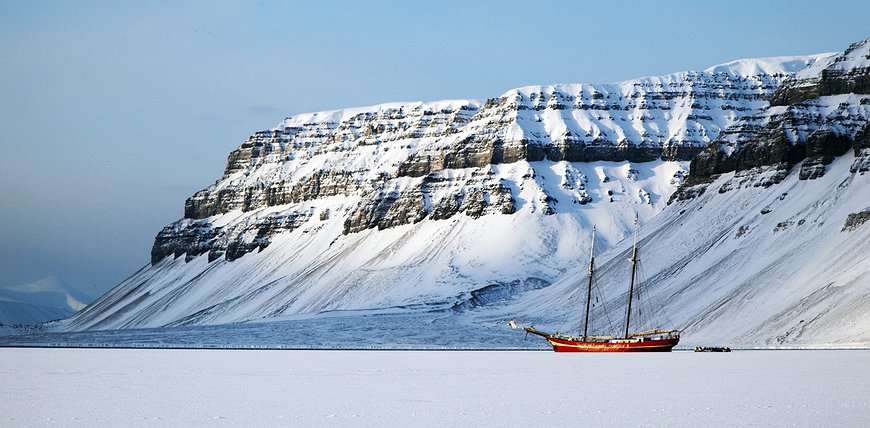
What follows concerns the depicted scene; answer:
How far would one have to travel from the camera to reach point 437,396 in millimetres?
56062

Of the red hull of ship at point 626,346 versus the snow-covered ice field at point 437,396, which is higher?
the snow-covered ice field at point 437,396

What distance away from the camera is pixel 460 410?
49250 mm

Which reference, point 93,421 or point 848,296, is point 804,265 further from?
point 93,421

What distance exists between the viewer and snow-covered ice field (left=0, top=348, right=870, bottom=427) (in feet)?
150

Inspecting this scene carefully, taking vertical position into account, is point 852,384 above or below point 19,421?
below

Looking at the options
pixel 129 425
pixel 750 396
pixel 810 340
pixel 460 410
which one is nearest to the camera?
pixel 129 425

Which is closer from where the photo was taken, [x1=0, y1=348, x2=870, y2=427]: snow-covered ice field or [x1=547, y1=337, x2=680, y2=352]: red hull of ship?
[x1=0, y1=348, x2=870, y2=427]: snow-covered ice field

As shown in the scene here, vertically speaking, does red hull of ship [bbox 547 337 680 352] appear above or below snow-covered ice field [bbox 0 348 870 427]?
below

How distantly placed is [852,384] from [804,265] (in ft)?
427

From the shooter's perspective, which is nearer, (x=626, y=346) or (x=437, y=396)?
(x=437, y=396)

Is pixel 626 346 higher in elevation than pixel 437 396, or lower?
lower

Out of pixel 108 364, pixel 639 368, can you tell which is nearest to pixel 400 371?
pixel 639 368

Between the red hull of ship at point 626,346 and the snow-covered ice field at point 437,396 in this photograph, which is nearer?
the snow-covered ice field at point 437,396

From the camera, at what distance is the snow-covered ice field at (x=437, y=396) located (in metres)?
45.8
